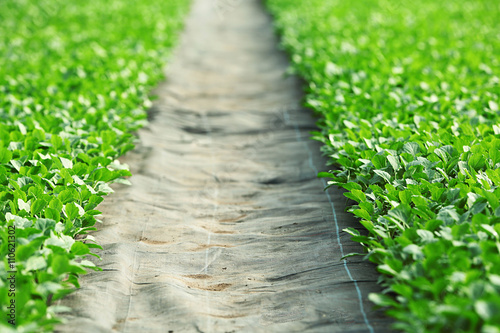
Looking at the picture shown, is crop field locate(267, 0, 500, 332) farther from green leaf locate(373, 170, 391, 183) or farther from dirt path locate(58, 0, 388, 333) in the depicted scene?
dirt path locate(58, 0, 388, 333)

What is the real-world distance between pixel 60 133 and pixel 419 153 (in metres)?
2.69

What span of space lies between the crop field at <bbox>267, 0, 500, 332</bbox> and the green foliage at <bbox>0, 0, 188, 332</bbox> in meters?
1.49

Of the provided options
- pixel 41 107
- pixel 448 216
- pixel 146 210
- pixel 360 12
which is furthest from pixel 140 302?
pixel 360 12

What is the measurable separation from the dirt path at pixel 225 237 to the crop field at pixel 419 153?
28 centimetres

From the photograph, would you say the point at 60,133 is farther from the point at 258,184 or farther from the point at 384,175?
the point at 384,175

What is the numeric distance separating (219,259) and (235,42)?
7144mm

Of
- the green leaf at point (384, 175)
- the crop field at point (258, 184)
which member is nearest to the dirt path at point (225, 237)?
the crop field at point (258, 184)

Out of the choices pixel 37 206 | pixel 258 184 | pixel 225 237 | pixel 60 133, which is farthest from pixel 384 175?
pixel 60 133

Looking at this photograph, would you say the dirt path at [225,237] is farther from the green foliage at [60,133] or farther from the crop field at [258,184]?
the green foliage at [60,133]

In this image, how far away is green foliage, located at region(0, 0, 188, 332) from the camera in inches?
82.9

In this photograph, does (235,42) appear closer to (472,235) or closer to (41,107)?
(41,107)

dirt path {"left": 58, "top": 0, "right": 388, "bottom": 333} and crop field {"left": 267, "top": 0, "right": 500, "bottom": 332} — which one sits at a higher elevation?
crop field {"left": 267, "top": 0, "right": 500, "bottom": 332}

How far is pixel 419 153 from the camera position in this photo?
3.07 m

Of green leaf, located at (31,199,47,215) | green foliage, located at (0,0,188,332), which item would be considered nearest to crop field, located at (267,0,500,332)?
green foliage, located at (0,0,188,332)
